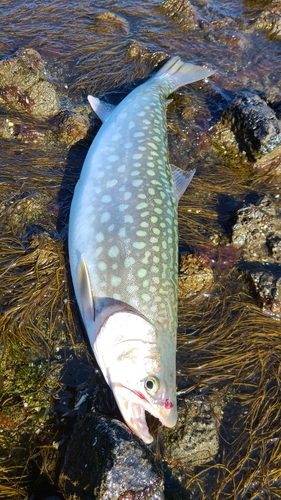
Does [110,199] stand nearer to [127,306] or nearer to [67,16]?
[127,306]

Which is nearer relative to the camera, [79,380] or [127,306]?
[127,306]

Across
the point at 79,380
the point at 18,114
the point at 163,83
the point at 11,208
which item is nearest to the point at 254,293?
the point at 79,380

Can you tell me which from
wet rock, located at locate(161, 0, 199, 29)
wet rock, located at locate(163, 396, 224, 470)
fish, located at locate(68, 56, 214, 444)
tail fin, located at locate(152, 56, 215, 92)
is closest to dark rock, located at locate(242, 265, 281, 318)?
fish, located at locate(68, 56, 214, 444)

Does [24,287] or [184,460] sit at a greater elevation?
[24,287]

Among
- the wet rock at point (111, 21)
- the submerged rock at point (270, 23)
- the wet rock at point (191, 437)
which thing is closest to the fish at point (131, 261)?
the wet rock at point (191, 437)

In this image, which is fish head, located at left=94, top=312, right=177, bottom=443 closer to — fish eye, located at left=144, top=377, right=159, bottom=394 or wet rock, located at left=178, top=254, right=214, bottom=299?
fish eye, located at left=144, top=377, right=159, bottom=394

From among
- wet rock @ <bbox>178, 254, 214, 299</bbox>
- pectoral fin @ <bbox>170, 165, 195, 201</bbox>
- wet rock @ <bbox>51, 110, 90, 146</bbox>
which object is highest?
wet rock @ <bbox>51, 110, 90, 146</bbox>
